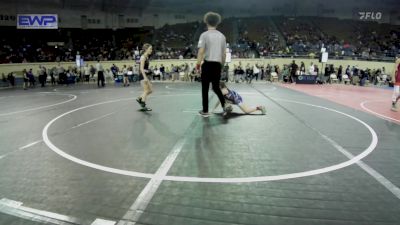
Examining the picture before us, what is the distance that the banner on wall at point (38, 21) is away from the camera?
23.2 metres

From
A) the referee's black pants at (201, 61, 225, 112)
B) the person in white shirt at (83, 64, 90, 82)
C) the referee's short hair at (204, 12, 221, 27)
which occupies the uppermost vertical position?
the referee's short hair at (204, 12, 221, 27)

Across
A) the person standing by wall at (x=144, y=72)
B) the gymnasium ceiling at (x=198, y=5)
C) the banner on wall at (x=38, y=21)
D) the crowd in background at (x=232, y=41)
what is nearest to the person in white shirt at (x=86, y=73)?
the banner on wall at (x=38, y=21)

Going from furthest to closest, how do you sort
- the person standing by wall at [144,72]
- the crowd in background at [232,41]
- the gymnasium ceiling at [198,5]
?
the gymnasium ceiling at [198,5] → the crowd in background at [232,41] → the person standing by wall at [144,72]

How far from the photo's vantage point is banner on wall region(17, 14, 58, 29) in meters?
23.2

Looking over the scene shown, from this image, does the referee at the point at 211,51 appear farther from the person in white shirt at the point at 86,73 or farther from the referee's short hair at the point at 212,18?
the person in white shirt at the point at 86,73

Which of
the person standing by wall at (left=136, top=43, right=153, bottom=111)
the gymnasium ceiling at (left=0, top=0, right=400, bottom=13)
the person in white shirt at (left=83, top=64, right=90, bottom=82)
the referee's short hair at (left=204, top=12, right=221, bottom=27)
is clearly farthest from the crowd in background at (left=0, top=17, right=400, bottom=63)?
the referee's short hair at (left=204, top=12, right=221, bottom=27)

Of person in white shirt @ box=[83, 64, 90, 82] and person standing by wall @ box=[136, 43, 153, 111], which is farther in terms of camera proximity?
person in white shirt @ box=[83, 64, 90, 82]

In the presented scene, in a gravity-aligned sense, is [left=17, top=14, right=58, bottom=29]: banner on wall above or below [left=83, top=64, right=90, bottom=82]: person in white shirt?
above

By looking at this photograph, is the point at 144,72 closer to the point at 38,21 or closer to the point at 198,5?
the point at 38,21

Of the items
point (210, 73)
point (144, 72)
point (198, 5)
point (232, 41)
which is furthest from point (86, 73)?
point (210, 73)

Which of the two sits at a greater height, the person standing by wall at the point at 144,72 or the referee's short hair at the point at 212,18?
the referee's short hair at the point at 212,18

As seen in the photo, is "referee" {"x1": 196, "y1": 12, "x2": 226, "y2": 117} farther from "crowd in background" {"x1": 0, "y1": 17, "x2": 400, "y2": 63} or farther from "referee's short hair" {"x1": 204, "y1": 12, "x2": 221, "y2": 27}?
"crowd in background" {"x1": 0, "y1": 17, "x2": 400, "y2": 63}

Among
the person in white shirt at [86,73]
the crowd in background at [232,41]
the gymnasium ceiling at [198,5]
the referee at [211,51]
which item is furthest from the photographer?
the gymnasium ceiling at [198,5]

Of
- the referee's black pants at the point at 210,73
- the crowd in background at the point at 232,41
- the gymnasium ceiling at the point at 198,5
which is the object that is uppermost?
the gymnasium ceiling at the point at 198,5
